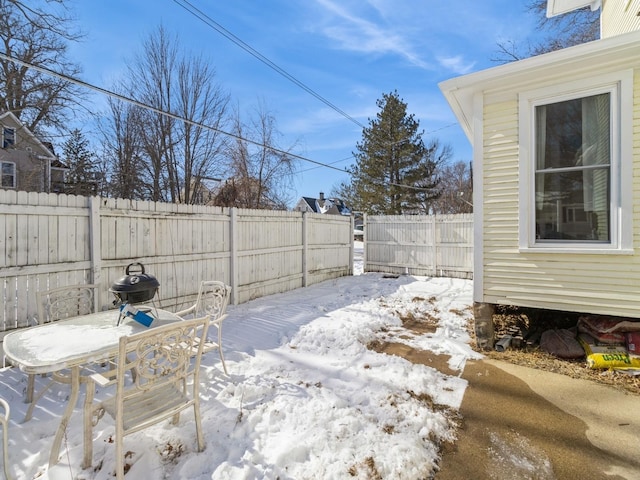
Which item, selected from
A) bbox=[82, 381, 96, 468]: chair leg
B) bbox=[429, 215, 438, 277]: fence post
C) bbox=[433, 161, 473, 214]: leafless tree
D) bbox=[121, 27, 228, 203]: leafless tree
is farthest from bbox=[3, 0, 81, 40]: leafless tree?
bbox=[433, 161, 473, 214]: leafless tree

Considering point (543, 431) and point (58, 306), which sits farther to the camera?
point (58, 306)

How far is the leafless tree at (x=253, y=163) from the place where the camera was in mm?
13852

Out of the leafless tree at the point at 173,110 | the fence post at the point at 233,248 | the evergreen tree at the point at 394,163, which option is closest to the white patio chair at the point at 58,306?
the fence post at the point at 233,248

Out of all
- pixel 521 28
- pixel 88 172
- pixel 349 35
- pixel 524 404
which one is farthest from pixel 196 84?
pixel 524 404

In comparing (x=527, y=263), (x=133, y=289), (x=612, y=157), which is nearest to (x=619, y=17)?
(x=612, y=157)

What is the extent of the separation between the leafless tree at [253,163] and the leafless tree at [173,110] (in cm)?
99

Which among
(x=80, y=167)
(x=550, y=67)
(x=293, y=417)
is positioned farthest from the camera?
(x=80, y=167)

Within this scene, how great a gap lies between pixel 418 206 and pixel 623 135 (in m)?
15.9

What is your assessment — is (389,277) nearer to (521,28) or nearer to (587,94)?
(587,94)

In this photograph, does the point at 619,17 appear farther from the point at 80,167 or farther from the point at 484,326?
the point at 80,167

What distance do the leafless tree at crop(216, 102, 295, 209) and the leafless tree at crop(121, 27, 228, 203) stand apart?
990mm

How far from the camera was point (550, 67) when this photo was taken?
3.39m

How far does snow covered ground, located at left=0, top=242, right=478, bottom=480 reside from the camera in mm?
1915

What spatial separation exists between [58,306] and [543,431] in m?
4.66
